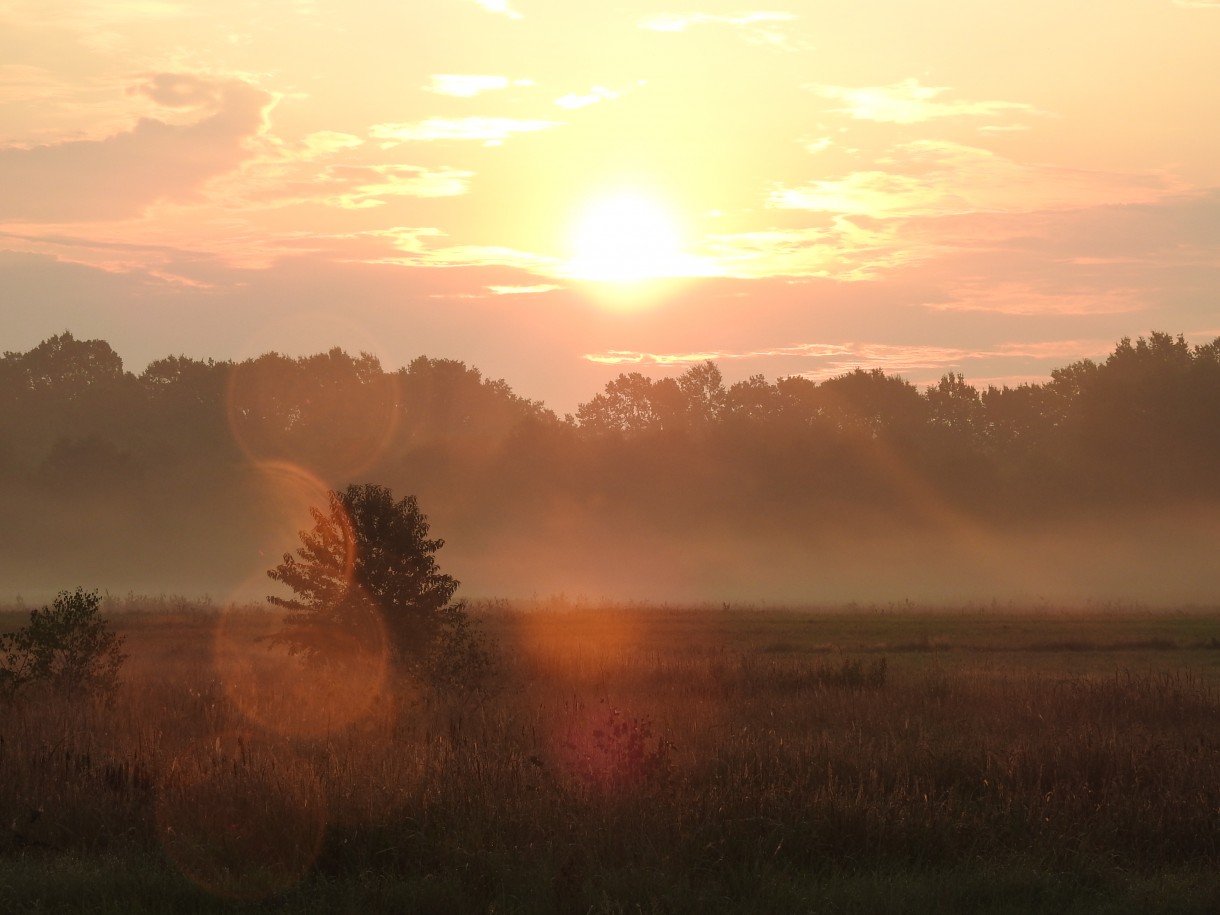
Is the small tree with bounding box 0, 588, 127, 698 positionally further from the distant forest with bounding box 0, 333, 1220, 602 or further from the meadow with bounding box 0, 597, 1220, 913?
the distant forest with bounding box 0, 333, 1220, 602

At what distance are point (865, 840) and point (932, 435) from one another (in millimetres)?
109170

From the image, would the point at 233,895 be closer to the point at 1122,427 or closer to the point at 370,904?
the point at 370,904

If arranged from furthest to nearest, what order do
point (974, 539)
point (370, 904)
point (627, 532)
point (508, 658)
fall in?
point (627, 532)
point (974, 539)
point (508, 658)
point (370, 904)

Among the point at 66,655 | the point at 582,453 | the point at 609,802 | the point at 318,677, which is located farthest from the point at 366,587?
the point at 582,453

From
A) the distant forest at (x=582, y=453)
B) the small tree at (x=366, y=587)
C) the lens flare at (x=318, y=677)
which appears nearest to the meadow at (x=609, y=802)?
the lens flare at (x=318, y=677)

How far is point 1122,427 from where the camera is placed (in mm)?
92438

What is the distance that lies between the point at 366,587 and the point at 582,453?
9051 centimetres

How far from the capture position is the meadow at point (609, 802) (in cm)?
859

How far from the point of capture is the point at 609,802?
10.3 metres

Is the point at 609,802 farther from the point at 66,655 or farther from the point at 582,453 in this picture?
the point at 582,453

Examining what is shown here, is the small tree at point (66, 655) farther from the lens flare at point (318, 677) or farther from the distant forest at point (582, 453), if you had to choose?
the distant forest at point (582, 453)

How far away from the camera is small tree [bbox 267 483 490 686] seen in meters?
20.8

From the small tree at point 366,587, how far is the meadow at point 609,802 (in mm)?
2009

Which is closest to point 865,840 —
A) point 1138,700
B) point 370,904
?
point 370,904
